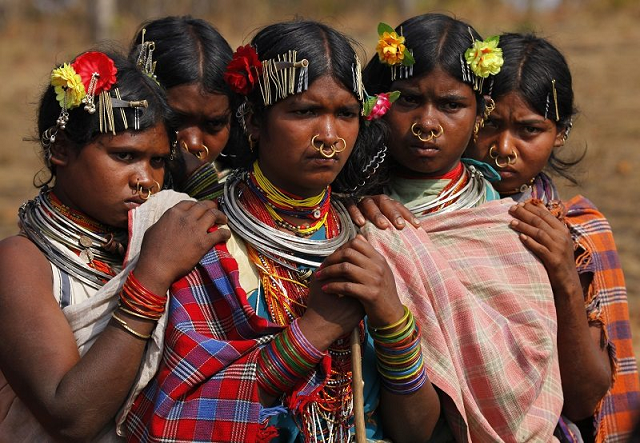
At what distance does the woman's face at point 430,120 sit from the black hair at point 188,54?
74cm

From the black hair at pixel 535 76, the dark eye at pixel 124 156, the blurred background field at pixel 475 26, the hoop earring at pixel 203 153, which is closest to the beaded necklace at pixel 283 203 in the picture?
the dark eye at pixel 124 156

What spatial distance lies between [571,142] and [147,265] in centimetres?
1093

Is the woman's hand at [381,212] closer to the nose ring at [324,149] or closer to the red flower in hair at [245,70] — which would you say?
the nose ring at [324,149]

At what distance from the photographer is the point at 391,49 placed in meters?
3.68

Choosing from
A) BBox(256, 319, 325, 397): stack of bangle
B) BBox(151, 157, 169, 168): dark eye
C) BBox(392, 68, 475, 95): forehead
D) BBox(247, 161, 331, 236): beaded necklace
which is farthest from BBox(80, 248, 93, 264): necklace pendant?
BBox(392, 68, 475, 95): forehead

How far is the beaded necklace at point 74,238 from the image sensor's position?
3.21 meters

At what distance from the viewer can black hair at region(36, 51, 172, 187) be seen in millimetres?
3277

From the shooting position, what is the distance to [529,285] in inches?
139

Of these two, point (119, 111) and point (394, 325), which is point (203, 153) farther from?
point (394, 325)

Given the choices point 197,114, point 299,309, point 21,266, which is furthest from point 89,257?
point 197,114

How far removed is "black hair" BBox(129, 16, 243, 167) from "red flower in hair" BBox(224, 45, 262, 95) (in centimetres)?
67

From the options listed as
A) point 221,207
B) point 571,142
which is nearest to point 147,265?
point 221,207

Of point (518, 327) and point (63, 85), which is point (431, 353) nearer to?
point (518, 327)

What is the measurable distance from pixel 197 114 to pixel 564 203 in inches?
66.7
